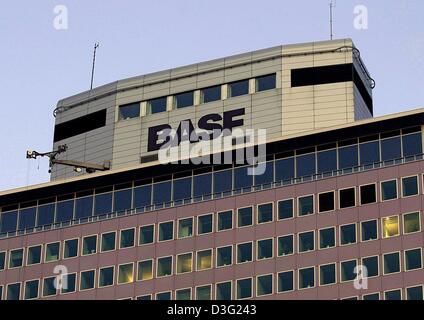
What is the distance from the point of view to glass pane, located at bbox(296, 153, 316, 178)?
322 ft

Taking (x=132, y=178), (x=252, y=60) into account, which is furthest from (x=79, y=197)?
(x=252, y=60)

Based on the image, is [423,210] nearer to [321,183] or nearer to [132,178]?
[321,183]

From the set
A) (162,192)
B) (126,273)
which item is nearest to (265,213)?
(162,192)

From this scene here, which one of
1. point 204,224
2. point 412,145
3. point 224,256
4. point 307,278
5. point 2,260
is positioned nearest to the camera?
point 307,278

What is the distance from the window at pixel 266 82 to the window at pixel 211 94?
4698 mm

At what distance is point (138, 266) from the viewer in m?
102

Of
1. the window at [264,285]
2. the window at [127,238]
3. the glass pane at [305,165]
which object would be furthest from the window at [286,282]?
the window at [127,238]

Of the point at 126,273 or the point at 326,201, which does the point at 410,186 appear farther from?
the point at 126,273

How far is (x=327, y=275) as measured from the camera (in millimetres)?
92312

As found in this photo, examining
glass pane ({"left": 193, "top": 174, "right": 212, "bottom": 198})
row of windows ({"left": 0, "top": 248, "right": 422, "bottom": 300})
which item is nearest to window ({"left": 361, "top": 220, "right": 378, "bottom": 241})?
row of windows ({"left": 0, "top": 248, "right": 422, "bottom": 300})

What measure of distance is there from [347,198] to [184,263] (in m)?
17.5

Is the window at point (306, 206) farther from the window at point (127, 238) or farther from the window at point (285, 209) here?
the window at point (127, 238)

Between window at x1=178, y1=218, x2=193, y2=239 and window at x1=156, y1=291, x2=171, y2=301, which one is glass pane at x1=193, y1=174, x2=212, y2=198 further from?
window at x1=156, y1=291, x2=171, y2=301

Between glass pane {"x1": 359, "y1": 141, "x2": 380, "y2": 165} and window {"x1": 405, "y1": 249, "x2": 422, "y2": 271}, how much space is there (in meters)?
10.2
